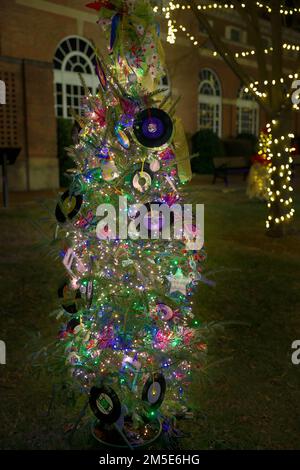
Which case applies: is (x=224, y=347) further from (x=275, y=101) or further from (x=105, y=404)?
(x=275, y=101)

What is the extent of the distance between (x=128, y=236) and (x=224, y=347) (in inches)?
84.0

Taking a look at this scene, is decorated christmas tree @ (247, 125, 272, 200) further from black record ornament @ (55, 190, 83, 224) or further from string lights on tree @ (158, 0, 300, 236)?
black record ornament @ (55, 190, 83, 224)

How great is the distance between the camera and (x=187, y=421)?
123 inches

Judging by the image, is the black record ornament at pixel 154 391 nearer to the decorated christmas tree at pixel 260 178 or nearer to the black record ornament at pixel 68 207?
the black record ornament at pixel 68 207

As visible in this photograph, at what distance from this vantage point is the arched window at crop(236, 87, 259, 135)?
28570 mm

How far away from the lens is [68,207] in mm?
2680

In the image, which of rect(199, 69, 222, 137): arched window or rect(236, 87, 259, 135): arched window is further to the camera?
rect(236, 87, 259, 135): arched window

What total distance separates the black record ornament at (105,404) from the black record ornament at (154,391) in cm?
17

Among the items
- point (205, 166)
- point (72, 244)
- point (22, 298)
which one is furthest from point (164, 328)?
point (205, 166)

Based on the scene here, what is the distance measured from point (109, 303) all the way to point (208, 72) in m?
25.2

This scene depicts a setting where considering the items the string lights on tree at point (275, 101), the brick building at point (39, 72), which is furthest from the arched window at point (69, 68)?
the string lights on tree at point (275, 101)

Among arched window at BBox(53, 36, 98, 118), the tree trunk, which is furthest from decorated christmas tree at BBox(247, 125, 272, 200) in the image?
arched window at BBox(53, 36, 98, 118)

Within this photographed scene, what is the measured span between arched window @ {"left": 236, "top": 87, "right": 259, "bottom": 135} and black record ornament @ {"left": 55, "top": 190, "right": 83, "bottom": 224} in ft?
88.8
